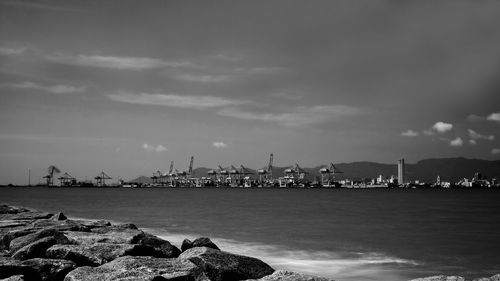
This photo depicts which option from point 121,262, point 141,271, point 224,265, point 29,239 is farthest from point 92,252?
point 141,271

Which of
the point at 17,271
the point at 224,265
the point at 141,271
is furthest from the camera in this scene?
the point at 224,265

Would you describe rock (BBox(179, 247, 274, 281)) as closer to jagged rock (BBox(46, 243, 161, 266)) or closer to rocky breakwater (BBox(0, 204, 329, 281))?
rocky breakwater (BBox(0, 204, 329, 281))

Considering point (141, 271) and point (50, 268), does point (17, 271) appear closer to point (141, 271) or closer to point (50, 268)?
point (50, 268)

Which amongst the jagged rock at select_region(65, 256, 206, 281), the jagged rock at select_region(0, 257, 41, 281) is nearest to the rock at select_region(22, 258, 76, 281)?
the jagged rock at select_region(0, 257, 41, 281)

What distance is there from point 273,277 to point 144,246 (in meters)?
5.37

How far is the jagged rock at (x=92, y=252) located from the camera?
11.4 m

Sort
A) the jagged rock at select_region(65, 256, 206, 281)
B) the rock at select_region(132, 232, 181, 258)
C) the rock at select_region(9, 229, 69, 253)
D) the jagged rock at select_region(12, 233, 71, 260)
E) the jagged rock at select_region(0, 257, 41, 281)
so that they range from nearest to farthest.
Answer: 1. the jagged rock at select_region(65, 256, 206, 281)
2. the jagged rock at select_region(0, 257, 41, 281)
3. the jagged rock at select_region(12, 233, 71, 260)
4. the rock at select_region(9, 229, 69, 253)
5. the rock at select_region(132, 232, 181, 258)

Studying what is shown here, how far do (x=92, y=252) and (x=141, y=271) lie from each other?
12.8ft

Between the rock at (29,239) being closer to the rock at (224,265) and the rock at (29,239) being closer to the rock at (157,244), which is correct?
the rock at (157,244)

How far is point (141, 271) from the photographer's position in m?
8.38

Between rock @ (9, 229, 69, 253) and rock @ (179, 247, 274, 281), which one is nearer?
rock @ (179, 247, 274, 281)

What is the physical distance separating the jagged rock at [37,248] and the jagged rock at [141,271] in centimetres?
424

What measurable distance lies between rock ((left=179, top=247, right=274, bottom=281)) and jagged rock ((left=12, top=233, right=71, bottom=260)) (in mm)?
4470

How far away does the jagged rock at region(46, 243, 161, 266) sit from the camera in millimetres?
11406
